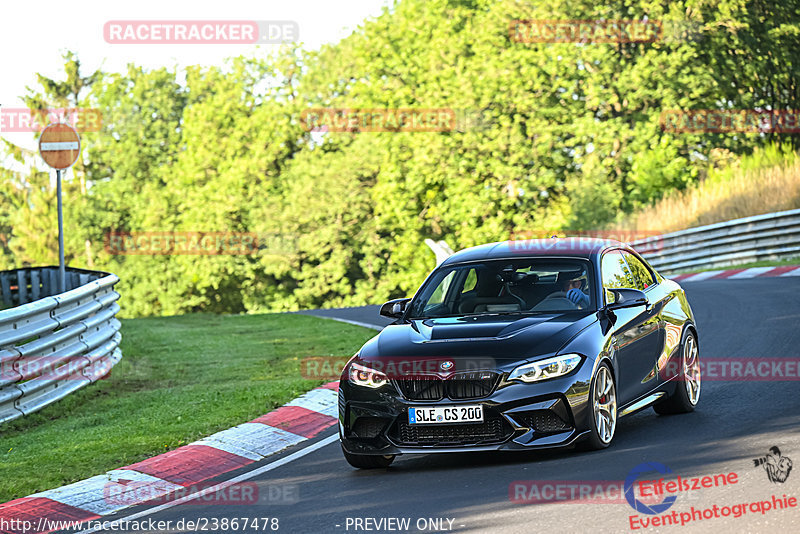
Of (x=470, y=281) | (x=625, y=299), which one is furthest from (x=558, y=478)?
(x=470, y=281)

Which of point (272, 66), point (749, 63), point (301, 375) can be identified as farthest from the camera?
point (272, 66)

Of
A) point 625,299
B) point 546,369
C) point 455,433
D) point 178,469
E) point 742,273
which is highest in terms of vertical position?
point 625,299

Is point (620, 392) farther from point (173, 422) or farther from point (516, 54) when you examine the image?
point (516, 54)

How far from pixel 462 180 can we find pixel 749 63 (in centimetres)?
1184

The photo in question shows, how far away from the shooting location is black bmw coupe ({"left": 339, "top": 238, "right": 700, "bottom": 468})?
765 centimetres

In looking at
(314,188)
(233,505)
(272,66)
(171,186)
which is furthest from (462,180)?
(233,505)

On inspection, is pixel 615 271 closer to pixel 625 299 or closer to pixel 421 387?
pixel 625 299

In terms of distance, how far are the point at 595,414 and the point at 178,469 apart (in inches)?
126

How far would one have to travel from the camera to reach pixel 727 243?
28438 millimetres

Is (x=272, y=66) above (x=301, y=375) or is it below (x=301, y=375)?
above

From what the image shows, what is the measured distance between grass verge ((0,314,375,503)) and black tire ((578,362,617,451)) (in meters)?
3.57

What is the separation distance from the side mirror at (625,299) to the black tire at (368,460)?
2.02 metres

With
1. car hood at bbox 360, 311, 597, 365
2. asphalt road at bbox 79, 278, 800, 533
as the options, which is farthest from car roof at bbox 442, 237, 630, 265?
asphalt road at bbox 79, 278, 800, 533

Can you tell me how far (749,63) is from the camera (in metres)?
41.6
